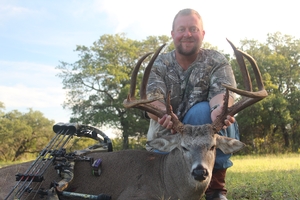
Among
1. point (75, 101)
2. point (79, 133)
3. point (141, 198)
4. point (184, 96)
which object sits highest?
point (75, 101)

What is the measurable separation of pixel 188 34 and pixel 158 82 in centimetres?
91

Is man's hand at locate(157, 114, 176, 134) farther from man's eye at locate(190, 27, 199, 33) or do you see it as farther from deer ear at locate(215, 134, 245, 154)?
man's eye at locate(190, 27, 199, 33)

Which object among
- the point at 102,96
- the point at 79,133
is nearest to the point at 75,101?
the point at 102,96

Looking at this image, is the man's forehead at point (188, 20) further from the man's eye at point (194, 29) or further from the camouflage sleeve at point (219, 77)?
the camouflage sleeve at point (219, 77)

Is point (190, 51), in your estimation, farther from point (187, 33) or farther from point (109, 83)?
point (109, 83)

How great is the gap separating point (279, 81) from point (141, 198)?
132ft

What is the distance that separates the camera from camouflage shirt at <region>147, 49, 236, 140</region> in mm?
5734

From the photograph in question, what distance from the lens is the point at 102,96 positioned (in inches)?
1660

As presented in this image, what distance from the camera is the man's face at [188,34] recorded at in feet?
19.1

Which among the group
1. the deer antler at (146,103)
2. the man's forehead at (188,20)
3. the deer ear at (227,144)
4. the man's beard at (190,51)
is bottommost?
the deer ear at (227,144)

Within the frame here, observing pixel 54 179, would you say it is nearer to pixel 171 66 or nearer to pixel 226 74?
pixel 171 66

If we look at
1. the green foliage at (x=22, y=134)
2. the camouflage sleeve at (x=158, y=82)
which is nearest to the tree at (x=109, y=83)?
the green foliage at (x=22, y=134)

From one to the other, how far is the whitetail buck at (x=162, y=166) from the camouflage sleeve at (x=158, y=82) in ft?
1.99

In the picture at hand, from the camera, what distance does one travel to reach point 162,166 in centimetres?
511
